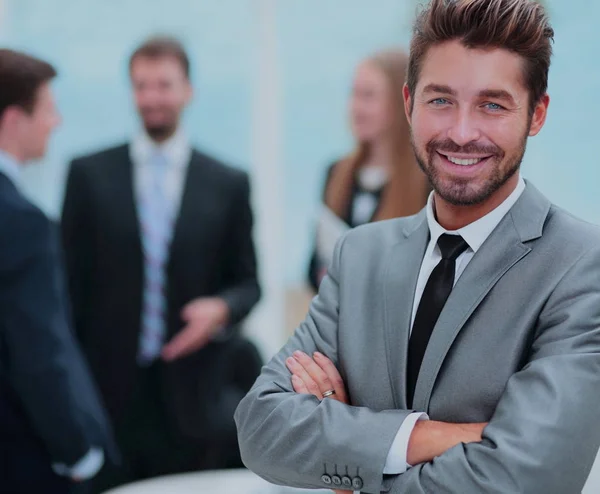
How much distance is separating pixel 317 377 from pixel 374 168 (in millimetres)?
2423

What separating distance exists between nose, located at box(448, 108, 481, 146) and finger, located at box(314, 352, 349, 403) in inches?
20.5

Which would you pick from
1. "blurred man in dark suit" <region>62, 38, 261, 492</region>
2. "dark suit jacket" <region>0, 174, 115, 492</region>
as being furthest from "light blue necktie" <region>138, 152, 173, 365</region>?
"dark suit jacket" <region>0, 174, 115, 492</region>

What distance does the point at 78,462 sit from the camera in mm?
3131

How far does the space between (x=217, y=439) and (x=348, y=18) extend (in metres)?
2.29

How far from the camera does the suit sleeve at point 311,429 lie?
165 cm

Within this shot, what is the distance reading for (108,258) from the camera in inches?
167

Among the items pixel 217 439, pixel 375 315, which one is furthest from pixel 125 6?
pixel 375 315

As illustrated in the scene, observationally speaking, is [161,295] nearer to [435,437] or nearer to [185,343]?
[185,343]

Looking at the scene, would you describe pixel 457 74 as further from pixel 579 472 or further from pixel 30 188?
pixel 30 188

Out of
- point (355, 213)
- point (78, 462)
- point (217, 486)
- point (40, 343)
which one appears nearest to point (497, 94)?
point (217, 486)

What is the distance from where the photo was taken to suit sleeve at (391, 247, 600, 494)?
1.53 meters

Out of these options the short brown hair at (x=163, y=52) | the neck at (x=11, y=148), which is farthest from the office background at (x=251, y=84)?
the neck at (x=11, y=148)

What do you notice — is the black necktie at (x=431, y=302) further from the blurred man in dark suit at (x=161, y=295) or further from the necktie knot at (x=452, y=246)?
the blurred man in dark suit at (x=161, y=295)

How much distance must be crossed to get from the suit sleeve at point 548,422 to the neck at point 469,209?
211mm
